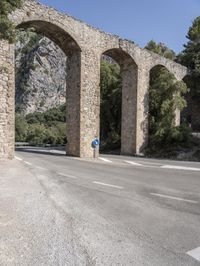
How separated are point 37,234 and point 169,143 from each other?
67.6 ft

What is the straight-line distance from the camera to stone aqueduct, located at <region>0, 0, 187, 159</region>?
47.6ft

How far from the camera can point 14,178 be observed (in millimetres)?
8352

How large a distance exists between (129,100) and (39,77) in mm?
63551

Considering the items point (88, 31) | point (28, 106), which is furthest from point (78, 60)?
point (28, 106)

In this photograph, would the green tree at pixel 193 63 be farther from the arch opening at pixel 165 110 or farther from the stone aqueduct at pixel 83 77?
the stone aqueduct at pixel 83 77

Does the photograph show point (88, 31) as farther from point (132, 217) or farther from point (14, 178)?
point (132, 217)

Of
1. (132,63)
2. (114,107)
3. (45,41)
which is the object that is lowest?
(114,107)

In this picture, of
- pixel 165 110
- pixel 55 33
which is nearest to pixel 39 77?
pixel 165 110

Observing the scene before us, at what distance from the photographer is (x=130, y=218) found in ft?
16.1

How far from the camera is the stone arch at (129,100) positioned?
22.9m

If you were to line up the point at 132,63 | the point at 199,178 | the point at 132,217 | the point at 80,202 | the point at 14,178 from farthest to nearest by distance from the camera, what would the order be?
the point at 132,63
the point at 199,178
the point at 14,178
the point at 80,202
the point at 132,217

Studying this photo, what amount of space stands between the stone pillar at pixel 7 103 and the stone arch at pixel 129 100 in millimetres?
9649

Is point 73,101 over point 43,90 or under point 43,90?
under

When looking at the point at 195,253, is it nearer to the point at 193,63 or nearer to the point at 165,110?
the point at 165,110
